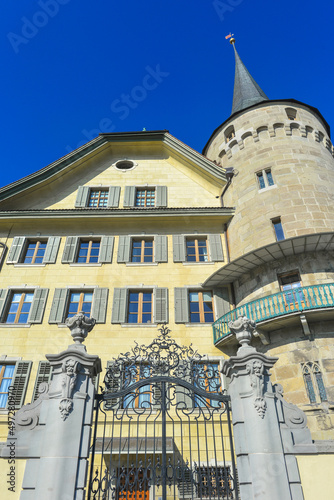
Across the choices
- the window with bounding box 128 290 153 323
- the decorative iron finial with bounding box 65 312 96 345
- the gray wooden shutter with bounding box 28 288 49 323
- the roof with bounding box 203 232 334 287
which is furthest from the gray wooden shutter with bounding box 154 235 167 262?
the decorative iron finial with bounding box 65 312 96 345

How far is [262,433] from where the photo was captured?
6.84m

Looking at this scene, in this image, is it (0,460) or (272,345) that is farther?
(272,345)

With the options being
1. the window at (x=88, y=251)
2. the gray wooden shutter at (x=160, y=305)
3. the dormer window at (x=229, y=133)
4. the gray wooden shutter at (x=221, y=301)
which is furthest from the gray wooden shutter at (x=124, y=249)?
the dormer window at (x=229, y=133)

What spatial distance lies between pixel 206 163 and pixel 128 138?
19.8 ft

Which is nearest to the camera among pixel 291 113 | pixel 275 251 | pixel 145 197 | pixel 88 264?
pixel 275 251

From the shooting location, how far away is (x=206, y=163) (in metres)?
21.4

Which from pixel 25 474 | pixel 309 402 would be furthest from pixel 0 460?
pixel 309 402

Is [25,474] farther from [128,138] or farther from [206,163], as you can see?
[128,138]

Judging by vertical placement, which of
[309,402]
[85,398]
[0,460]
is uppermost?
[309,402]

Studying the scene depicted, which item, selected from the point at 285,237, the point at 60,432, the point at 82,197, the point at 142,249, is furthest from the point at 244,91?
the point at 60,432

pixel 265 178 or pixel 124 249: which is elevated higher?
pixel 265 178

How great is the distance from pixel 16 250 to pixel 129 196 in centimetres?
706

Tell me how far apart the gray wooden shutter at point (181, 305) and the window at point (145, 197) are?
6467 mm

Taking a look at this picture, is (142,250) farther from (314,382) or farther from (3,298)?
(314,382)
